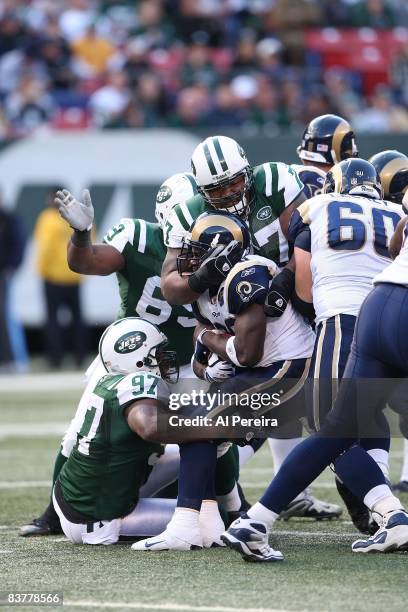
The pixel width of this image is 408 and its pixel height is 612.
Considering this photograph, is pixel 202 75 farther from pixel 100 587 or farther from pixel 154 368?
pixel 100 587

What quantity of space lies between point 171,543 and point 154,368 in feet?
2.61

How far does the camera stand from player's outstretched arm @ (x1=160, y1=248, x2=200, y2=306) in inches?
208

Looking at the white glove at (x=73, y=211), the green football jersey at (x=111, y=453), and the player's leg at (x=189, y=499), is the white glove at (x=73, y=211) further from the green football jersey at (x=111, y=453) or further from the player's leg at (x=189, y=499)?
the player's leg at (x=189, y=499)

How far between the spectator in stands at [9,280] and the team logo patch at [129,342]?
830 cm

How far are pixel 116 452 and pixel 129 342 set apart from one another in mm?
471

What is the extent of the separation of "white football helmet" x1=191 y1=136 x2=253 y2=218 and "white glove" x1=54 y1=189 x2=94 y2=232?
613 mm

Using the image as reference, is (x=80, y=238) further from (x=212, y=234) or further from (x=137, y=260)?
(x=212, y=234)

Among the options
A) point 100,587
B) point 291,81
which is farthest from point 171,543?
point 291,81

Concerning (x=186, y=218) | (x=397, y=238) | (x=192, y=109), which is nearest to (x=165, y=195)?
(x=186, y=218)

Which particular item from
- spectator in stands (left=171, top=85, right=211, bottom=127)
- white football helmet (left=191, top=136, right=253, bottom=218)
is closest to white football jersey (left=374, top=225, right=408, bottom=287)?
white football helmet (left=191, top=136, right=253, bottom=218)

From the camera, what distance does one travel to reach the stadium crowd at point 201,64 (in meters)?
14.4

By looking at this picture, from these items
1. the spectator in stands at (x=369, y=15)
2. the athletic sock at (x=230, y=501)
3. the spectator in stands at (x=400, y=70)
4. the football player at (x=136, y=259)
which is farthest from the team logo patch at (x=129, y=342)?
the spectator in stands at (x=369, y=15)

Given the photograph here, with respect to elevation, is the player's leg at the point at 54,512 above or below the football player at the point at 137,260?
below

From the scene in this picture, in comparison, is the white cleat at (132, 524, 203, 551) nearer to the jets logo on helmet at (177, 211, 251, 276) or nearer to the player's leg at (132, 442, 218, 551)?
the player's leg at (132, 442, 218, 551)
